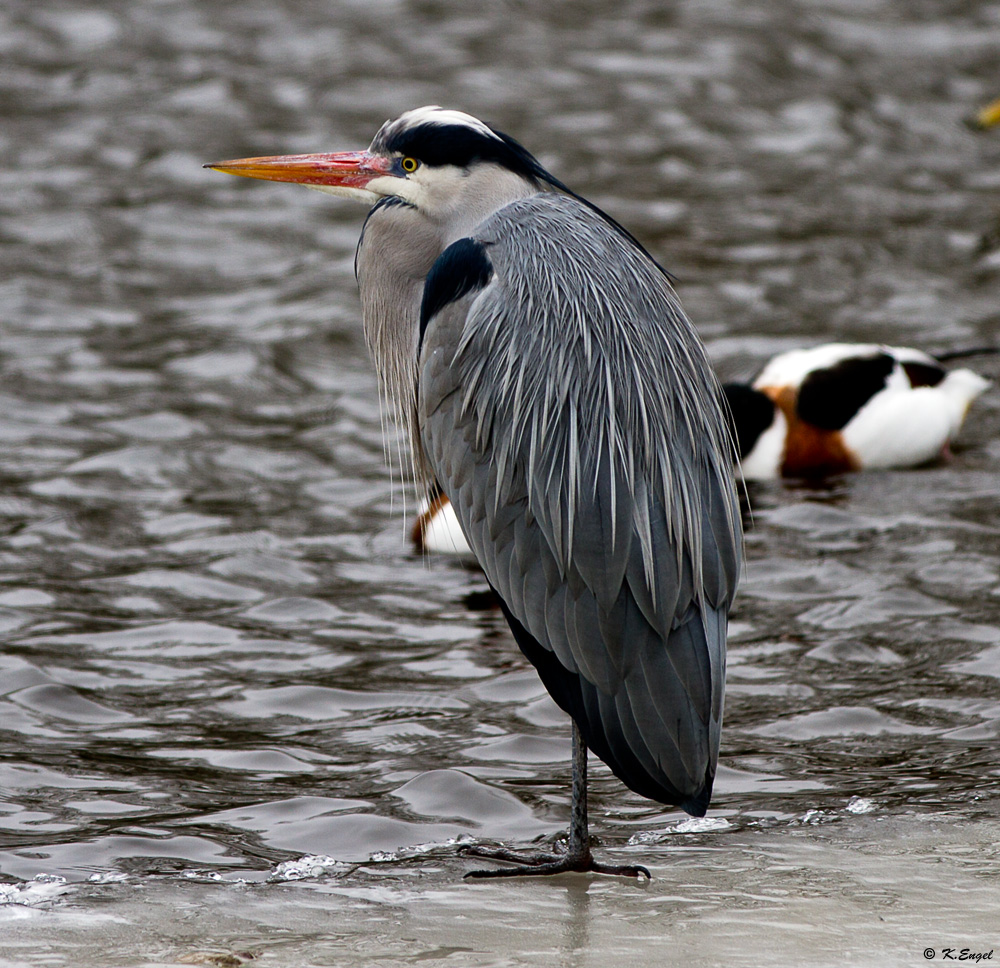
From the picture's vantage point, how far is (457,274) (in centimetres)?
Result: 447

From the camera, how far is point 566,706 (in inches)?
164

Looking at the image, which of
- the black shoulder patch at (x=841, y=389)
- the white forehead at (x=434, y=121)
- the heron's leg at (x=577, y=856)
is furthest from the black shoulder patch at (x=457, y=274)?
the black shoulder patch at (x=841, y=389)

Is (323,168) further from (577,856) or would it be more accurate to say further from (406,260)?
(577,856)

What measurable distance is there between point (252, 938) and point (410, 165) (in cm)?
228

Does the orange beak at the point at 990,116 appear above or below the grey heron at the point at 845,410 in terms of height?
above

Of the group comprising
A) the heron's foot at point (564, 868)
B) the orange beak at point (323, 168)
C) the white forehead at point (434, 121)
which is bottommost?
the heron's foot at point (564, 868)

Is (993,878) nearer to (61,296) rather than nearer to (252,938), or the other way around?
(252,938)

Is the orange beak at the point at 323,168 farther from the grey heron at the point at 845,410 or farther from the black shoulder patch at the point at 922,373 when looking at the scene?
the black shoulder patch at the point at 922,373

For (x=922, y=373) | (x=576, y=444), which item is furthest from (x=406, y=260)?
(x=922, y=373)

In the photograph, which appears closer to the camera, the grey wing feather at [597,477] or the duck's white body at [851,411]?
the grey wing feather at [597,477]

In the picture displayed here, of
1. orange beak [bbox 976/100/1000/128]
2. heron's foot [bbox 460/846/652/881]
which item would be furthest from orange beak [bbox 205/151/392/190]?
orange beak [bbox 976/100/1000/128]

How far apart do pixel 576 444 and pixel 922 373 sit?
4.70 metres

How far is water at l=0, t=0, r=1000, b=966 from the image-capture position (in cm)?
404

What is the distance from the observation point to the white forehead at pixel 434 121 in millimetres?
4648
